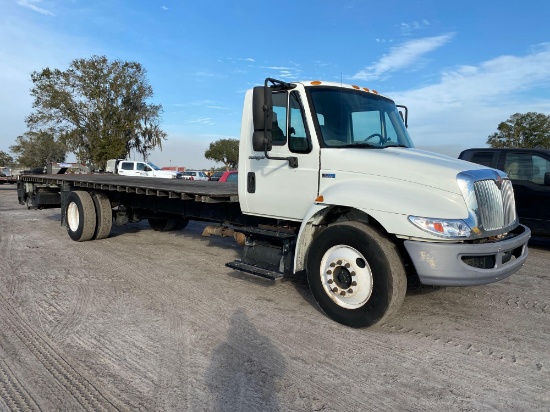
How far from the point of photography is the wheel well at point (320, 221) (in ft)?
14.5

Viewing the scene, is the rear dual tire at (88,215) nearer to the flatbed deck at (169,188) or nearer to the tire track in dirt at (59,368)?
the flatbed deck at (169,188)

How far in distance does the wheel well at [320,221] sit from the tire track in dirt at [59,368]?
91.6 inches

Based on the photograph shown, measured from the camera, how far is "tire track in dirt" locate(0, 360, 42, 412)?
2.80m

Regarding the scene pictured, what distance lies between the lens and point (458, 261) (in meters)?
3.62

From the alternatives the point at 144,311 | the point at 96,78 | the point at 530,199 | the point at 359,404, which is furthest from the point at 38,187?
the point at 96,78

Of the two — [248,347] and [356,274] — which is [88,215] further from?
[356,274]

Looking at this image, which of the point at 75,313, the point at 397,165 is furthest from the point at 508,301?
the point at 75,313

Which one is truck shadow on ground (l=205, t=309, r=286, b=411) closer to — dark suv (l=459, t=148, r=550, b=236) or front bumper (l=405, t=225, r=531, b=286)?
front bumper (l=405, t=225, r=531, b=286)

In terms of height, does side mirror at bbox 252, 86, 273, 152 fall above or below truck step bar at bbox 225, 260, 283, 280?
Result: above

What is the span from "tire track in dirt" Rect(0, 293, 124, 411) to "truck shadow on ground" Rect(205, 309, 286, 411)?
0.75 metres

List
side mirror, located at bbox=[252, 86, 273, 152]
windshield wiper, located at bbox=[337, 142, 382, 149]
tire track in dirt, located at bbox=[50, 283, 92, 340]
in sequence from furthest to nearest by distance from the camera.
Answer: windshield wiper, located at bbox=[337, 142, 382, 149], side mirror, located at bbox=[252, 86, 273, 152], tire track in dirt, located at bbox=[50, 283, 92, 340]

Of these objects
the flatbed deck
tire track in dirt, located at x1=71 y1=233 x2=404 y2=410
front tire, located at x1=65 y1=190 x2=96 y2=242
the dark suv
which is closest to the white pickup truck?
the flatbed deck

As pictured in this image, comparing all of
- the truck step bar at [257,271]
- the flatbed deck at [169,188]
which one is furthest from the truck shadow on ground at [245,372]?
the flatbed deck at [169,188]

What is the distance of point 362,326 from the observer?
4.03 metres
